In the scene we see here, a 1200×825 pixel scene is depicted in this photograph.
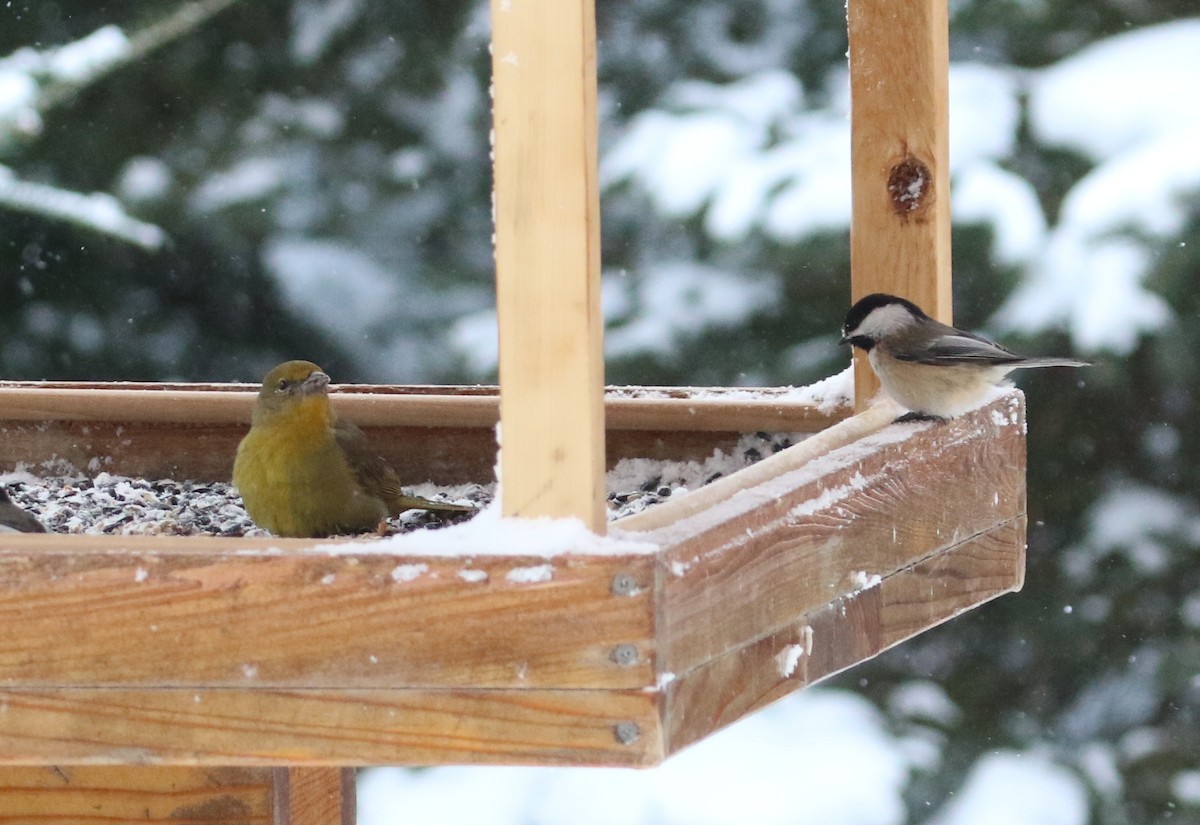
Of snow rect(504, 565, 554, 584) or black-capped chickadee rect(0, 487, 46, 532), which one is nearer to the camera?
snow rect(504, 565, 554, 584)

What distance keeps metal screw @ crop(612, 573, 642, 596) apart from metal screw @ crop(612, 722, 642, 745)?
0.45 feet

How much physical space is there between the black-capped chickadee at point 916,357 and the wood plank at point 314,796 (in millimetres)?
1127

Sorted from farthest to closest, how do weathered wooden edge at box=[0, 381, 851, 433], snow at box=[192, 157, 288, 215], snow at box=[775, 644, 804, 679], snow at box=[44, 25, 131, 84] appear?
snow at box=[192, 157, 288, 215] < snow at box=[44, 25, 131, 84] < weathered wooden edge at box=[0, 381, 851, 433] < snow at box=[775, 644, 804, 679]

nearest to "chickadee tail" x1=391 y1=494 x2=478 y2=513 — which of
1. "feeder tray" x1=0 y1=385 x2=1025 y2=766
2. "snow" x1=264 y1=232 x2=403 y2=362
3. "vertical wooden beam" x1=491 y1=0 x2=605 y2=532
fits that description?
"feeder tray" x1=0 y1=385 x2=1025 y2=766

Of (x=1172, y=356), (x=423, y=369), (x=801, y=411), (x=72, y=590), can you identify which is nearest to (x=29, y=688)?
(x=72, y=590)

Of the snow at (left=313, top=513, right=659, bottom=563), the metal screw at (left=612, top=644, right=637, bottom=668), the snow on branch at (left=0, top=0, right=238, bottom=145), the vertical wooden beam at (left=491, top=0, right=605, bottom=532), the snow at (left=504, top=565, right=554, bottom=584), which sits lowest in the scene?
the metal screw at (left=612, top=644, right=637, bottom=668)

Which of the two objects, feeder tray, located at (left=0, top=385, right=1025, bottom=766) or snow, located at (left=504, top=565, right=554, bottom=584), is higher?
snow, located at (left=504, top=565, right=554, bottom=584)

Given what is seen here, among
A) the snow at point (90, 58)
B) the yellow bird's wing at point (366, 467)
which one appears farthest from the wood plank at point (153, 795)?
the snow at point (90, 58)

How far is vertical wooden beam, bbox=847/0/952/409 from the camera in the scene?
3.21 m

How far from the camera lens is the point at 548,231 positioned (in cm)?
189

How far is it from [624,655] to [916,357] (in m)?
1.32

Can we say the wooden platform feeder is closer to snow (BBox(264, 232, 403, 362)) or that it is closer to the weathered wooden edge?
the weathered wooden edge

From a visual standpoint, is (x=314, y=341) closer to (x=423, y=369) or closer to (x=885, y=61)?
(x=423, y=369)

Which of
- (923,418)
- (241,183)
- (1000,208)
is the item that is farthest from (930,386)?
(241,183)
